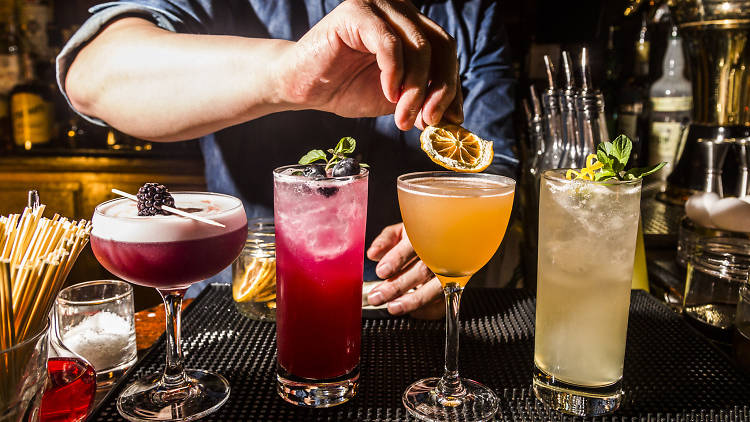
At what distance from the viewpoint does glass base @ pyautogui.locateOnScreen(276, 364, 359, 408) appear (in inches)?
35.6

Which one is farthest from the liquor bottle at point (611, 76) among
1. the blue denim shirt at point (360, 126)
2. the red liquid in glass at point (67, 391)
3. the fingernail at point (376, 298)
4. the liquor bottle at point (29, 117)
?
the liquor bottle at point (29, 117)

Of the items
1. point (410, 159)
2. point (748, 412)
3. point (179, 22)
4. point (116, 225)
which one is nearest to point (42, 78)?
point (179, 22)

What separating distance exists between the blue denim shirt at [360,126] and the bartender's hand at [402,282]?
0.66 meters

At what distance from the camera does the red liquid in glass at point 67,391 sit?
89 centimetres

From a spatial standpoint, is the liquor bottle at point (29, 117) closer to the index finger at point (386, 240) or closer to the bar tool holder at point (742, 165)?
the index finger at point (386, 240)

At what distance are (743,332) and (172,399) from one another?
98 centimetres

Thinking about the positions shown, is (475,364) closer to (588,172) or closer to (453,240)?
(453,240)

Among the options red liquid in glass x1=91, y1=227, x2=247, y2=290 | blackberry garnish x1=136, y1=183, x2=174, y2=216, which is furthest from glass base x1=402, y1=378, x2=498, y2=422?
blackberry garnish x1=136, y1=183, x2=174, y2=216

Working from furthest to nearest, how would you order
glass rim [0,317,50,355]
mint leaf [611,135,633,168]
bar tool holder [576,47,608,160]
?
bar tool holder [576,47,608,160] → mint leaf [611,135,633,168] → glass rim [0,317,50,355]

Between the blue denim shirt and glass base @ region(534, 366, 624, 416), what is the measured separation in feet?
3.59

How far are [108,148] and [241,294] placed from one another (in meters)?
2.72

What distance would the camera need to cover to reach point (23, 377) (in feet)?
2.29

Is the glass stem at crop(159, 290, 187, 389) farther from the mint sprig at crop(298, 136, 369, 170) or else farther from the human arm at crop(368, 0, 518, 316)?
the human arm at crop(368, 0, 518, 316)

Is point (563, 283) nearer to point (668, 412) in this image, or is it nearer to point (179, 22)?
point (668, 412)
